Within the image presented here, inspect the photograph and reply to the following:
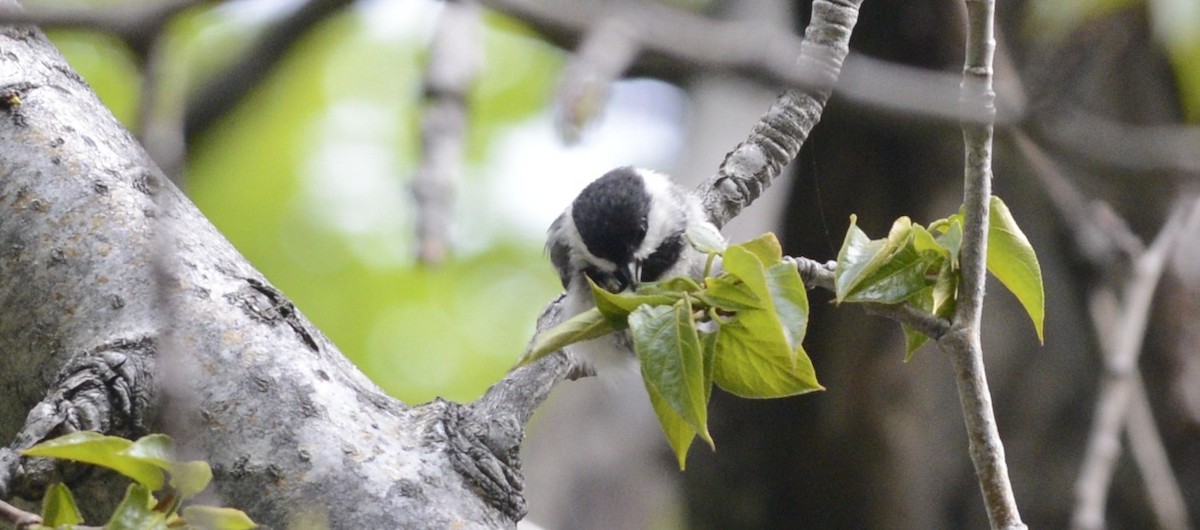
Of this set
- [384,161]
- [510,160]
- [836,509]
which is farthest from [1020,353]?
[384,161]

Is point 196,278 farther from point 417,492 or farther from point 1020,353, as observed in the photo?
point 1020,353

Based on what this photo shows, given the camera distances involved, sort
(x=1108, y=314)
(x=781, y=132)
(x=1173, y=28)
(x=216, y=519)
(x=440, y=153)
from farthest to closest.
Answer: (x=1173, y=28), (x=1108, y=314), (x=781, y=132), (x=216, y=519), (x=440, y=153)

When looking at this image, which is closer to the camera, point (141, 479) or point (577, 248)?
point (141, 479)

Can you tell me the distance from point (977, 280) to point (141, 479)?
1.26 meters

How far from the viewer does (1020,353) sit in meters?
5.29

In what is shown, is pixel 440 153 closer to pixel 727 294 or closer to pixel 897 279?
pixel 727 294

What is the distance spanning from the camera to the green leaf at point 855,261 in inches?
69.7

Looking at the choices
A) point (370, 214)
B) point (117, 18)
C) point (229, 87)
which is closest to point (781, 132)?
point (117, 18)

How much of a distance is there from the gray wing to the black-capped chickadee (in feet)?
0.12

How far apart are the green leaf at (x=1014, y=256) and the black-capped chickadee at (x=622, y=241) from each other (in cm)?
128

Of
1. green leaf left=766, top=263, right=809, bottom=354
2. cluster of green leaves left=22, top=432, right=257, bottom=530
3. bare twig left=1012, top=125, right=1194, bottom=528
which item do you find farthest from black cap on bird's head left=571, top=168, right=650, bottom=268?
cluster of green leaves left=22, top=432, right=257, bottom=530

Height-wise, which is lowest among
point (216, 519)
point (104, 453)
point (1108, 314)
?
point (216, 519)

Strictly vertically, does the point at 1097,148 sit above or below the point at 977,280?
above

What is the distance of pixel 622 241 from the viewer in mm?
3271
